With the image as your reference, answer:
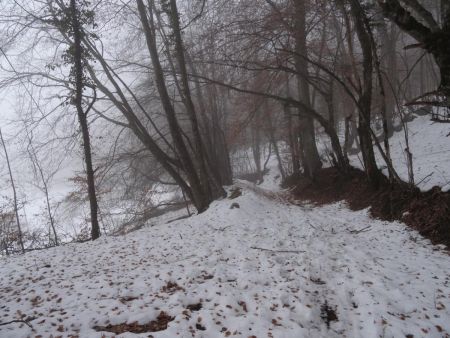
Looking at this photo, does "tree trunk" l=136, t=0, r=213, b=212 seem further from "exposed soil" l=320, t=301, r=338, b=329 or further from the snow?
"exposed soil" l=320, t=301, r=338, b=329

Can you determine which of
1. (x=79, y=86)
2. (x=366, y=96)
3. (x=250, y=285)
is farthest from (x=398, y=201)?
(x=79, y=86)

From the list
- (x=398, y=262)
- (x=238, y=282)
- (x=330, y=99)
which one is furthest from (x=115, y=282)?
(x=330, y=99)

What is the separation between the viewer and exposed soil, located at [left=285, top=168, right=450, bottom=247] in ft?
17.8

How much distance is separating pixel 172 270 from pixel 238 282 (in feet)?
3.82

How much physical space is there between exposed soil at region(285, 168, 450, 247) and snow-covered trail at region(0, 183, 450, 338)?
0.29 metres

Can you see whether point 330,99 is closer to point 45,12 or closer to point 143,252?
point 143,252

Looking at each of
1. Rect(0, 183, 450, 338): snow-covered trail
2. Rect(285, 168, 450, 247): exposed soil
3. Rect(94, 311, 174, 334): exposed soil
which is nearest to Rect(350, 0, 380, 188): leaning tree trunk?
Rect(285, 168, 450, 247): exposed soil

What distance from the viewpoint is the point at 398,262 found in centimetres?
471

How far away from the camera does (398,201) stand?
6973 millimetres

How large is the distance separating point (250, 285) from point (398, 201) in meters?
4.38

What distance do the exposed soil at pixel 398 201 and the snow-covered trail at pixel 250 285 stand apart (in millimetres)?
295

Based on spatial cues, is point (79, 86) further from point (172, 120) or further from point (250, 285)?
point (250, 285)

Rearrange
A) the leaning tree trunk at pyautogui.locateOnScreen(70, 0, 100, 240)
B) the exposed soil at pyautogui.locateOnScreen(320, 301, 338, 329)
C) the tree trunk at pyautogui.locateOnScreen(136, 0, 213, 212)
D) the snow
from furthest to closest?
the tree trunk at pyautogui.locateOnScreen(136, 0, 213, 212) < the leaning tree trunk at pyautogui.locateOnScreen(70, 0, 100, 240) < the snow < the exposed soil at pyautogui.locateOnScreen(320, 301, 338, 329)

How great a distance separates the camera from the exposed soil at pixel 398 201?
544 centimetres
